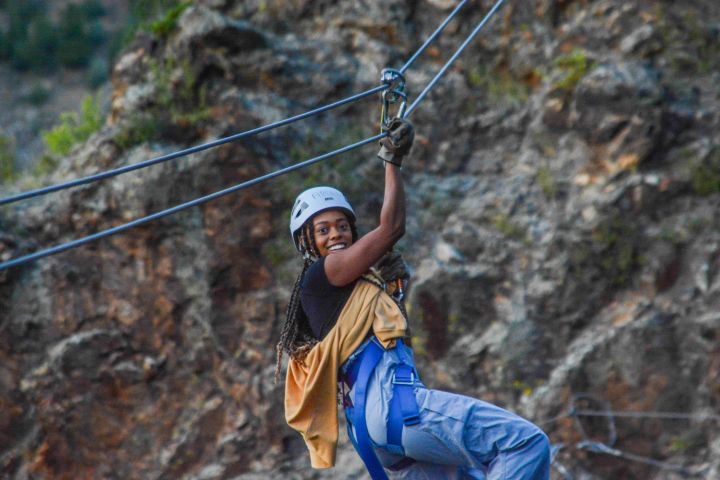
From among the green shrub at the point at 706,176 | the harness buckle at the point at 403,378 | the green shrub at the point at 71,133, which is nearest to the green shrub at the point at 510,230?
the green shrub at the point at 706,176

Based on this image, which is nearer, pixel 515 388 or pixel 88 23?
pixel 515 388

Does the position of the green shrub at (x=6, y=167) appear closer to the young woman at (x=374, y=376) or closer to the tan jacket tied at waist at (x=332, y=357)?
the young woman at (x=374, y=376)

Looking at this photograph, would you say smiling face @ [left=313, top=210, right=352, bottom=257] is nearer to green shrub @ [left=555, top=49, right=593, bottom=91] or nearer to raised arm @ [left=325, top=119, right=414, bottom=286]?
raised arm @ [left=325, top=119, right=414, bottom=286]

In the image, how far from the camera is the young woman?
3.96 metres

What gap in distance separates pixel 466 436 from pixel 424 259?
421 centimetres

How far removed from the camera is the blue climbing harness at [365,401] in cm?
402

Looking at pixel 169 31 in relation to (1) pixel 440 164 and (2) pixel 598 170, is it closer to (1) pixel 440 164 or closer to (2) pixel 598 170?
(1) pixel 440 164

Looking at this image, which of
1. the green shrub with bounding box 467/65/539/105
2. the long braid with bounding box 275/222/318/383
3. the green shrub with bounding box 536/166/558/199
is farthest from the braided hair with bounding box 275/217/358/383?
the green shrub with bounding box 467/65/539/105

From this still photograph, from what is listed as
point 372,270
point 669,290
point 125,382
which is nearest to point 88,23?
point 125,382

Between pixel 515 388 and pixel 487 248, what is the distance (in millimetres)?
1305

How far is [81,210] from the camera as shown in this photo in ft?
26.8

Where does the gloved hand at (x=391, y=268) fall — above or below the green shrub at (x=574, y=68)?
below

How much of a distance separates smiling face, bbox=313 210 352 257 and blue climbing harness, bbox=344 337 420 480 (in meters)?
0.51

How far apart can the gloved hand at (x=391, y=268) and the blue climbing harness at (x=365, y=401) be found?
0.33 metres
